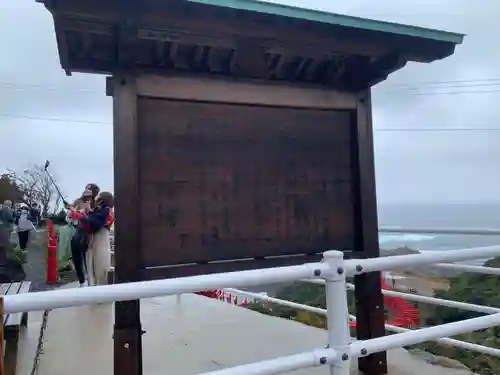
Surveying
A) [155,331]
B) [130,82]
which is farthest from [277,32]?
[155,331]

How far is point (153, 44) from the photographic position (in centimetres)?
279

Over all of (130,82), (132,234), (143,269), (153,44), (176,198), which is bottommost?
(143,269)

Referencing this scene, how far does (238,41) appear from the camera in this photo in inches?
114

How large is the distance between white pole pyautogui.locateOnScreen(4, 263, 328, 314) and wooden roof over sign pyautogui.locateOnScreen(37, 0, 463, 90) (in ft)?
5.09

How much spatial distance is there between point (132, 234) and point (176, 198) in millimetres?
343

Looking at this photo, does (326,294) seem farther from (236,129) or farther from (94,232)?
(94,232)

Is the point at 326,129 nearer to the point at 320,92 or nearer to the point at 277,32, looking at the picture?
the point at 320,92

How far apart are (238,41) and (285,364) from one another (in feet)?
6.43

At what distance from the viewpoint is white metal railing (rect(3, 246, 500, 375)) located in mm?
1406

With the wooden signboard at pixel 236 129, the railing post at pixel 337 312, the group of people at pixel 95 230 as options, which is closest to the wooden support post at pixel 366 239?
the wooden signboard at pixel 236 129

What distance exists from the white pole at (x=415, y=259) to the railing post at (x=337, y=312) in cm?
6

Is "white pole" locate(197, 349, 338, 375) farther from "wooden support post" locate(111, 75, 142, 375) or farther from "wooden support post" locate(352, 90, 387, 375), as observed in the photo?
"wooden support post" locate(352, 90, 387, 375)

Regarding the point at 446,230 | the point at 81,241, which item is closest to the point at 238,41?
the point at 446,230

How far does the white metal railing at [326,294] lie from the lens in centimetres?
141
